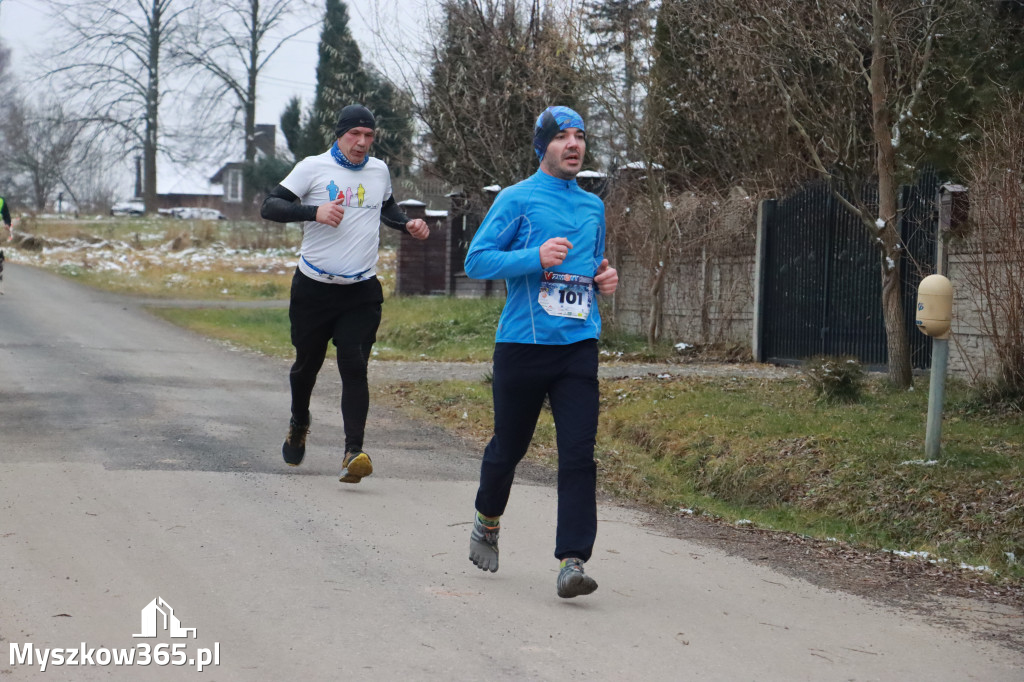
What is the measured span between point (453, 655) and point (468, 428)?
603 cm

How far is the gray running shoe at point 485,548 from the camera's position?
496 cm

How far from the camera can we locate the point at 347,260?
6.74m

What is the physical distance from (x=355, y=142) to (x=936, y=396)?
3.62m

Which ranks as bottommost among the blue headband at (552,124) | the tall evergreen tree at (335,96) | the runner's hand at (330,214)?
the runner's hand at (330,214)

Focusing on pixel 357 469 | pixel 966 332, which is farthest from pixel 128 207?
pixel 357 469

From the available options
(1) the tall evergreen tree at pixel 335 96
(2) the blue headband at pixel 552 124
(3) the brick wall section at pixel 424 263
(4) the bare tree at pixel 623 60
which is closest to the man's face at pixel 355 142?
(2) the blue headband at pixel 552 124

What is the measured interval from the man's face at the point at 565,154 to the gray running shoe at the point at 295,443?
3018 mm

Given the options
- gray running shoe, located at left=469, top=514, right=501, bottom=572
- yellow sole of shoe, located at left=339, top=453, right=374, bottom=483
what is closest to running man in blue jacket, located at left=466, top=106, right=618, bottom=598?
gray running shoe, located at left=469, top=514, right=501, bottom=572

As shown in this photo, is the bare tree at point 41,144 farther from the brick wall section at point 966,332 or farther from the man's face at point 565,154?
the man's face at point 565,154

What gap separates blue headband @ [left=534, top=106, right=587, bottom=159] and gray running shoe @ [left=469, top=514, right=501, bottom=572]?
1.55 metres

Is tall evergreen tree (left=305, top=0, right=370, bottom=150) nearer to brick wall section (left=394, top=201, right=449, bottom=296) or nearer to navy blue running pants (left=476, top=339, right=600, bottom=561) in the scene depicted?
brick wall section (left=394, top=201, right=449, bottom=296)

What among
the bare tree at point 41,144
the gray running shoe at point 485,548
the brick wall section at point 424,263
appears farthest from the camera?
the bare tree at point 41,144

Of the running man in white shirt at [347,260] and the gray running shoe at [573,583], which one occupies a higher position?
the running man in white shirt at [347,260]

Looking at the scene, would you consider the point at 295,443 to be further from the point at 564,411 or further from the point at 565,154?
the point at 565,154
